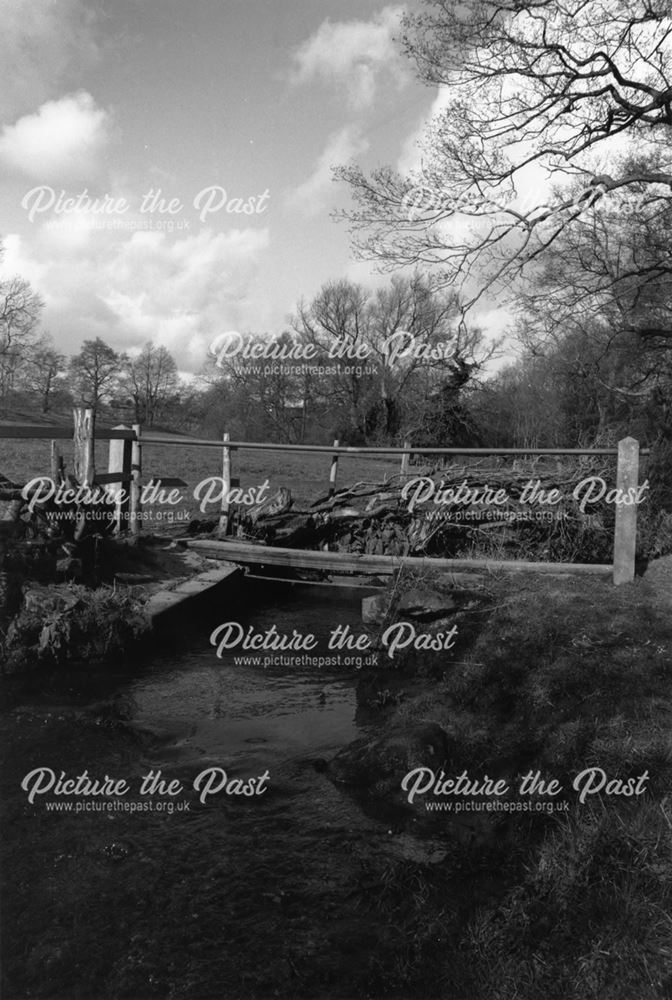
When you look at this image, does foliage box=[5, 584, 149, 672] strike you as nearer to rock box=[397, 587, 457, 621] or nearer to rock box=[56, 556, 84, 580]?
rock box=[56, 556, 84, 580]

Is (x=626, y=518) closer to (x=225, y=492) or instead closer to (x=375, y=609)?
(x=375, y=609)

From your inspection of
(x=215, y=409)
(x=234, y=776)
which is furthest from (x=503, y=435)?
(x=234, y=776)

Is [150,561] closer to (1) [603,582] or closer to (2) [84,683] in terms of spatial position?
(2) [84,683]

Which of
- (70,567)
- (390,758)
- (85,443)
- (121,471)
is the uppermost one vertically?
(85,443)

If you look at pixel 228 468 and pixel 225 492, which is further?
pixel 225 492

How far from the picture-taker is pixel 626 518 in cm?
751

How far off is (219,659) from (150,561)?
6.63ft

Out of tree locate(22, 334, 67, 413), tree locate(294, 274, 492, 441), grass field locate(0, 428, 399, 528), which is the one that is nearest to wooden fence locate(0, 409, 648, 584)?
grass field locate(0, 428, 399, 528)

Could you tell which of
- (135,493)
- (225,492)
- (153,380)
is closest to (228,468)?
(225,492)

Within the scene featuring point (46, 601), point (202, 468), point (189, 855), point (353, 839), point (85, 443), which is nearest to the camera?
point (189, 855)

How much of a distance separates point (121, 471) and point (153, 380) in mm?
40359

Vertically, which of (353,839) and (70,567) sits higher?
(70,567)

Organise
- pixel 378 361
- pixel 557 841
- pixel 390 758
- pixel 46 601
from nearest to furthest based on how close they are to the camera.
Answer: pixel 557 841 < pixel 390 758 < pixel 46 601 < pixel 378 361

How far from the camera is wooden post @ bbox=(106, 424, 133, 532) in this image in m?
9.25
